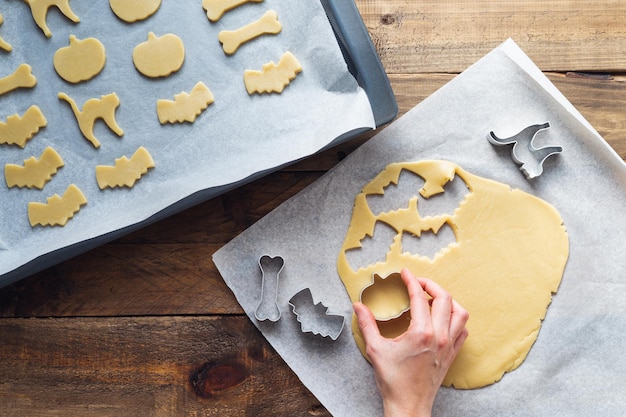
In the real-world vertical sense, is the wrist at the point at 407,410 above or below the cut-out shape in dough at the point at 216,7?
below

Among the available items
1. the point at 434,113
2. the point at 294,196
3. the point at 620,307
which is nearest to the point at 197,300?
the point at 294,196

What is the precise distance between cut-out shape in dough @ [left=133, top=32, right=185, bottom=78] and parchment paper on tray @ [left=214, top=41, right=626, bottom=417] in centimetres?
29

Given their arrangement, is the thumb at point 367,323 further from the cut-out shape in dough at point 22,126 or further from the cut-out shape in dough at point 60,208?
the cut-out shape in dough at point 22,126

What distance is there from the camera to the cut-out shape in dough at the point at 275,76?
0.87 m

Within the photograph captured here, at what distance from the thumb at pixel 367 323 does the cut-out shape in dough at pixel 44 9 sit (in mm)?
642

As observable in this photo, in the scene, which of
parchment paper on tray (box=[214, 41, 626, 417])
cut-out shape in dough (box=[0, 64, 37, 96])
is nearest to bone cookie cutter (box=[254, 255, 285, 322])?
parchment paper on tray (box=[214, 41, 626, 417])

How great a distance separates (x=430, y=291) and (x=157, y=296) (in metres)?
0.45

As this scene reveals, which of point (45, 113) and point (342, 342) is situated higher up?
point (45, 113)

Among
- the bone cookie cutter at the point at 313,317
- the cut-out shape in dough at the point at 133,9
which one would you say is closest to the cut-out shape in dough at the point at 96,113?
the cut-out shape in dough at the point at 133,9

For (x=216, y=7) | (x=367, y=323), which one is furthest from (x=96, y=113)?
(x=367, y=323)

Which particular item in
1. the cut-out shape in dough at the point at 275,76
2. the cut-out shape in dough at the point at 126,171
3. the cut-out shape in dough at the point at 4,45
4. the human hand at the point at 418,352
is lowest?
the human hand at the point at 418,352

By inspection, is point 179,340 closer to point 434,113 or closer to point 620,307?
point 434,113

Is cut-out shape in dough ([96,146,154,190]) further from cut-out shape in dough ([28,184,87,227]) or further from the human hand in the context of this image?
the human hand

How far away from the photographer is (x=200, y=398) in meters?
0.93
